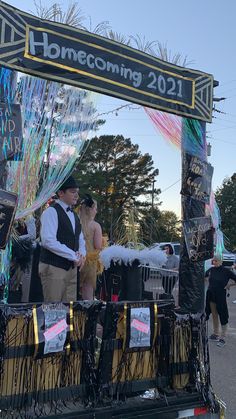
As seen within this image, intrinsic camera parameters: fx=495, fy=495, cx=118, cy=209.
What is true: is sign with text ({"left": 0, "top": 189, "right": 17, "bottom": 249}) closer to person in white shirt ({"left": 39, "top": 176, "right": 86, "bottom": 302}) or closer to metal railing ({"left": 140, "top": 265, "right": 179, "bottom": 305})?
person in white shirt ({"left": 39, "top": 176, "right": 86, "bottom": 302})

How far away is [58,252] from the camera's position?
3.85 meters

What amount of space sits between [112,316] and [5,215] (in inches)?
35.3

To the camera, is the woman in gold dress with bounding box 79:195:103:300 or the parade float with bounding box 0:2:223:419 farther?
the woman in gold dress with bounding box 79:195:103:300

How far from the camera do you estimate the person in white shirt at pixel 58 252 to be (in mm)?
3855

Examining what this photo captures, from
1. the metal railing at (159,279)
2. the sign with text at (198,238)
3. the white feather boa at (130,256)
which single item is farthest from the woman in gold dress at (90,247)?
the sign with text at (198,238)

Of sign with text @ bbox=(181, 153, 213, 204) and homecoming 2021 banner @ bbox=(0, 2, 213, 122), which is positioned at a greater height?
homecoming 2021 banner @ bbox=(0, 2, 213, 122)

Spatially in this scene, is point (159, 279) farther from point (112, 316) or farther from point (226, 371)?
point (112, 316)

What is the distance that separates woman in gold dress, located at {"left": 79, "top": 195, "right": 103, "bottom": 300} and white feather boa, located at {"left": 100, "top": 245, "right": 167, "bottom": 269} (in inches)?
6.6

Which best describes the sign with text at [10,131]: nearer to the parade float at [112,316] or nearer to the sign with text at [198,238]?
the parade float at [112,316]

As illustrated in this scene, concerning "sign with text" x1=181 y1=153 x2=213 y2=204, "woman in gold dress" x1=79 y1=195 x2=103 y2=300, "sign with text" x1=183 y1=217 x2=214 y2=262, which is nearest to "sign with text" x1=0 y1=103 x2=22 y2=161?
"sign with text" x1=181 y1=153 x2=213 y2=204

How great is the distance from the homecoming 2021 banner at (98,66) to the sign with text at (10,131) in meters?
0.25

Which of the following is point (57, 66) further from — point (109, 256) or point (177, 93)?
point (109, 256)

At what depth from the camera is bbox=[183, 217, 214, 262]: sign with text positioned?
3.88m

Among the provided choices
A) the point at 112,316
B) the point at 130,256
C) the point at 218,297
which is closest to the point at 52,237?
the point at 112,316
